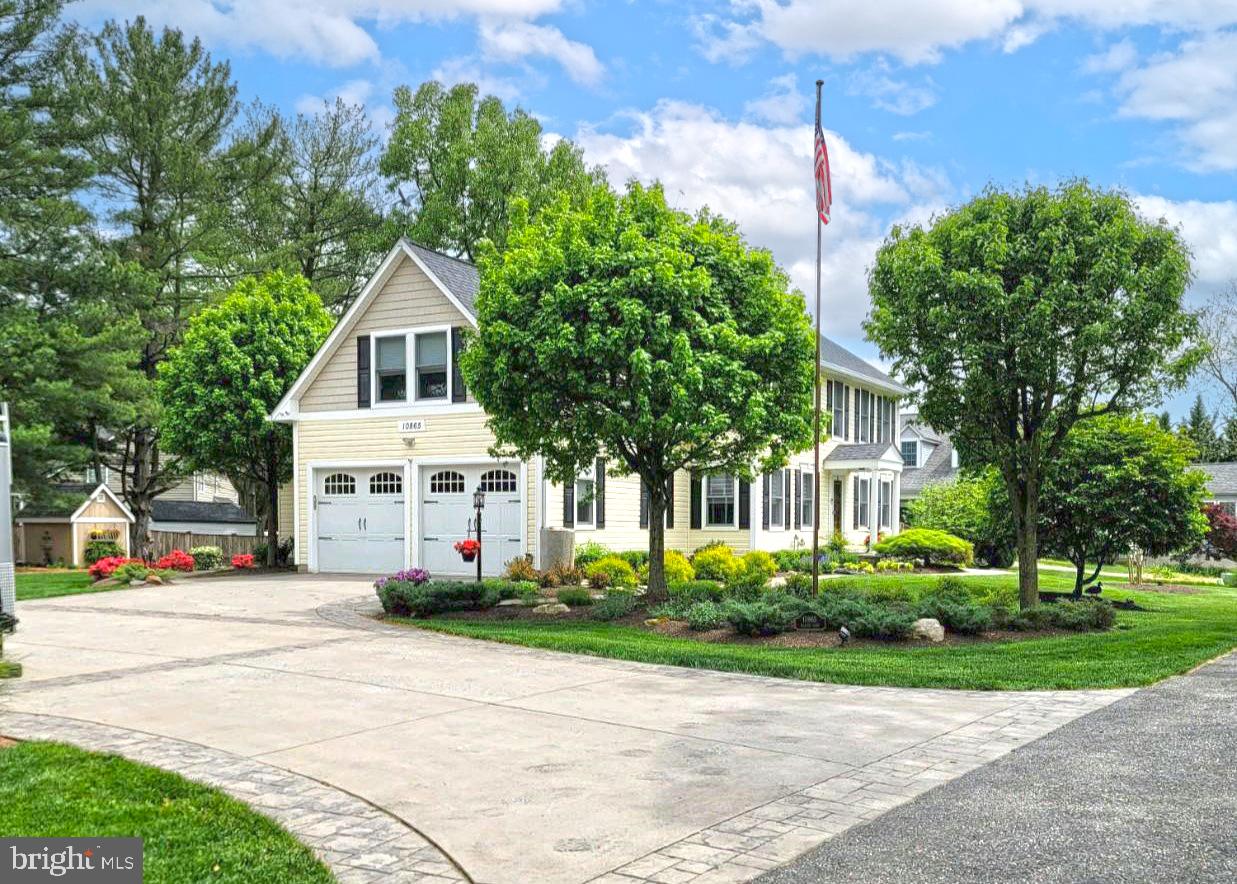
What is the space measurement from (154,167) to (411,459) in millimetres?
16442

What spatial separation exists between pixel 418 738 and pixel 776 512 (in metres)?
22.8

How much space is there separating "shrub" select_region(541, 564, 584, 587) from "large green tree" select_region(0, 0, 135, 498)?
1458 cm

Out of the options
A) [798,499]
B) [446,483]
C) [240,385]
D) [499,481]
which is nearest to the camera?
[499,481]

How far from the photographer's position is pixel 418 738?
7824mm

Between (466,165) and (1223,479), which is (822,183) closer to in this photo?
(466,165)

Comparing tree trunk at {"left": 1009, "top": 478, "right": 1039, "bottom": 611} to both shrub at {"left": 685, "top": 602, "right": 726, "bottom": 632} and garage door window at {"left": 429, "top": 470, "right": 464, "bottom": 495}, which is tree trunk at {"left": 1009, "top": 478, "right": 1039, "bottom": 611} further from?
garage door window at {"left": 429, "top": 470, "right": 464, "bottom": 495}

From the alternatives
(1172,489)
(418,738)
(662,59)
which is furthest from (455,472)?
(418,738)

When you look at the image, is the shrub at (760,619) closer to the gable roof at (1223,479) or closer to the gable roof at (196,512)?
the gable roof at (196,512)

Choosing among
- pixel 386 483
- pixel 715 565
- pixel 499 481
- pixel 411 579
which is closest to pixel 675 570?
pixel 715 565

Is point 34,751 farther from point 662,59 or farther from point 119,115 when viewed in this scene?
point 119,115

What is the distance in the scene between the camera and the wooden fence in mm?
33084

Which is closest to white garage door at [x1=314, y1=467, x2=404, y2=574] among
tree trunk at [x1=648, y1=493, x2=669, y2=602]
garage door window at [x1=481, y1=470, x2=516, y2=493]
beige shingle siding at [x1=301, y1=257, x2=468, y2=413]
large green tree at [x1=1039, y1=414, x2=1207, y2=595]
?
beige shingle siding at [x1=301, y1=257, x2=468, y2=413]

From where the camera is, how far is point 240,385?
2689 cm

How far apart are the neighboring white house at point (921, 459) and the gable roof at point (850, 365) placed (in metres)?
11.6
